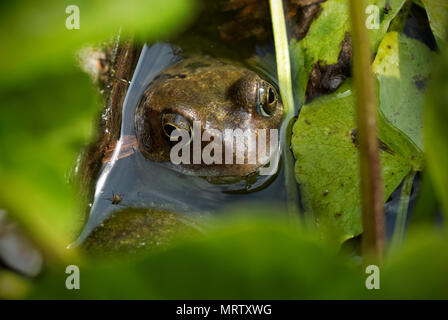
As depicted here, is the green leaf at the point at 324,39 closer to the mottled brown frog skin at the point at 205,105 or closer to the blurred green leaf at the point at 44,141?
the mottled brown frog skin at the point at 205,105

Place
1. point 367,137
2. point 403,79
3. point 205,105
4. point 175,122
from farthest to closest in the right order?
point 205,105 → point 175,122 → point 403,79 → point 367,137

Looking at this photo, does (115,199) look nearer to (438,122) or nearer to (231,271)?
(231,271)

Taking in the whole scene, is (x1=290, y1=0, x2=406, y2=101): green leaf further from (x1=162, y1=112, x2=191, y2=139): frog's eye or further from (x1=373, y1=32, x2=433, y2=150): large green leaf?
(x1=162, y1=112, x2=191, y2=139): frog's eye

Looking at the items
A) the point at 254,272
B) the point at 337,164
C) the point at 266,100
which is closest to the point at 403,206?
the point at 337,164

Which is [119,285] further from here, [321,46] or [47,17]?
[321,46]

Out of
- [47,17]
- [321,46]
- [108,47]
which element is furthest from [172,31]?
[47,17]

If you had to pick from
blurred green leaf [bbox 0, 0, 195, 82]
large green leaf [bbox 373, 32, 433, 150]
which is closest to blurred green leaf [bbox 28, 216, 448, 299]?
blurred green leaf [bbox 0, 0, 195, 82]
